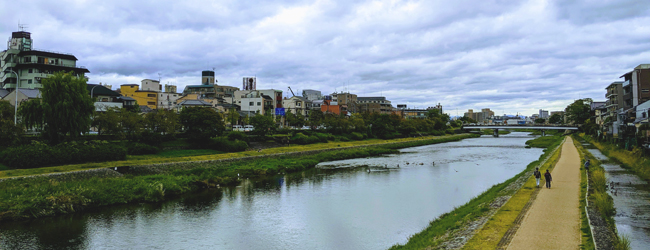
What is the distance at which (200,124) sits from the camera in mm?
45750

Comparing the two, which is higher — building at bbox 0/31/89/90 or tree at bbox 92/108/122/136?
building at bbox 0/31/89/90

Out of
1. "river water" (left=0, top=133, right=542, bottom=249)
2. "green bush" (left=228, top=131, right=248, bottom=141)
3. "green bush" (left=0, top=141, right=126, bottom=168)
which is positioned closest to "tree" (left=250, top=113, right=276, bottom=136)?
"green bush" (left=228, top=131, right=248, bottom=141)

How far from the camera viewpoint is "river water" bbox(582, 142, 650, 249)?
13.5 metres

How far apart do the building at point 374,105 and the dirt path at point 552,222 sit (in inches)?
4696

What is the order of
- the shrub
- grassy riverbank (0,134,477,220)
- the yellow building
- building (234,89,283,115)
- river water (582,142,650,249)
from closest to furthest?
river water (582,142,650,249), grassy riverbank (0,134,477,220), the shrub, the yellow building, building (234,89,283,115)

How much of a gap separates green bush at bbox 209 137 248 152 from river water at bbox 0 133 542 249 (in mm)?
15307

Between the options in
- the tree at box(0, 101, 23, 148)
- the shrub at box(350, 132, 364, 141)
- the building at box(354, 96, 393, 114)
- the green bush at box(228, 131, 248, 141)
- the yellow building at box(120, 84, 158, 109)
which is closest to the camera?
the tree at box(0, 101, 23, 148)

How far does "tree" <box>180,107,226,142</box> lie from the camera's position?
45.4 meters

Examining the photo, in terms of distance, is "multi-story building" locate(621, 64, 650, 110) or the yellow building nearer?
"multi-story building" locate(621, 64, 650, 110)

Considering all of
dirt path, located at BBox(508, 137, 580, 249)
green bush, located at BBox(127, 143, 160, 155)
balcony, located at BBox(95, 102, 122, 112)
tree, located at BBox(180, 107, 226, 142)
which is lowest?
dirt path, located at BBox(508, 137, 580, 249)

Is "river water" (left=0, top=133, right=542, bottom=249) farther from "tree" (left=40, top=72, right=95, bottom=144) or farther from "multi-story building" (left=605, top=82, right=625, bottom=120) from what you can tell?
"multi-story building" (left=605, top=82, right=625, bottom=120)

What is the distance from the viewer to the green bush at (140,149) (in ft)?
Answer: 124

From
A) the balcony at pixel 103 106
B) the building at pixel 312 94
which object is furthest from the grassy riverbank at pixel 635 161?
the building at pixel 312 94

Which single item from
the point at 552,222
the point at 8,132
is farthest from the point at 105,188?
the point at 552,222
